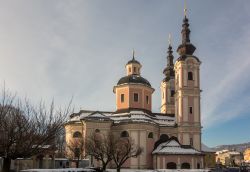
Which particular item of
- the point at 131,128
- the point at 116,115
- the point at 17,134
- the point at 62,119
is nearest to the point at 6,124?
the point at 17,134

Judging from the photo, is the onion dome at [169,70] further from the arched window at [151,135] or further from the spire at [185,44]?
the arched window at [151,135]

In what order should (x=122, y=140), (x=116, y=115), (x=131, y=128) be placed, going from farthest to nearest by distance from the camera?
(x=116, y=115), (x=131, y=128), (x=122, y=140)

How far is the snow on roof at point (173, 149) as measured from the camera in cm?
5525

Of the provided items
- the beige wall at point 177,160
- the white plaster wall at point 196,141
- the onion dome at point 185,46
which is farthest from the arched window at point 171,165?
the onion dome at point 185,46

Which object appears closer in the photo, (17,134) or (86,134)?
(17,134)

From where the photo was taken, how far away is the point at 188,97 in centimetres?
6172

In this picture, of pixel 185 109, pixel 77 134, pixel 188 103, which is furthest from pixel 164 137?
pixel 77 134

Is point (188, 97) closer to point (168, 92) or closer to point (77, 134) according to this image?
point (168, 92)

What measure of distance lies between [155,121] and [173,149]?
7755 millimetres

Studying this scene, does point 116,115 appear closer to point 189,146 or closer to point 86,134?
point 86,134

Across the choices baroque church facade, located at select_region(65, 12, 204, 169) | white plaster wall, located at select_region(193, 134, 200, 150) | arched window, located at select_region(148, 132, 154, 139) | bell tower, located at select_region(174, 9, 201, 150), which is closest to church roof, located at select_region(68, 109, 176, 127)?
baroque church facade, located at select_region(65, 12, 204, 169)

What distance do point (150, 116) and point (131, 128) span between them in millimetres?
6437

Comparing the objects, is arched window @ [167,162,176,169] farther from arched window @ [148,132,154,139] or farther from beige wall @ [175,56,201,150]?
beige wall @ [175,56,201,150]

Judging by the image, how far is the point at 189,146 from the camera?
5769 cm
